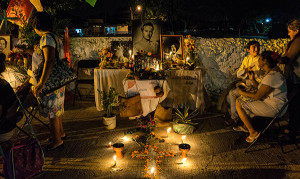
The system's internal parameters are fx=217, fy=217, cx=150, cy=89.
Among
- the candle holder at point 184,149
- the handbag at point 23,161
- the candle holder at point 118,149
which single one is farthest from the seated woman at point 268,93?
the handbag at point 23,161

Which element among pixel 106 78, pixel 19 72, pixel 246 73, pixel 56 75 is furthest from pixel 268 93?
pixel 19 72

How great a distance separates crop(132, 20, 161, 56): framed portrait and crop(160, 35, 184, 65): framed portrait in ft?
0.58

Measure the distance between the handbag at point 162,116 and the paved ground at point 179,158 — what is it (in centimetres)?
21

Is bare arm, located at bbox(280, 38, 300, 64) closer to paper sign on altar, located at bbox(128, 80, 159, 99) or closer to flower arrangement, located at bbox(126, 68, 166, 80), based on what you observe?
flower arrangement, located at bbox(126, 68, 166, 80)

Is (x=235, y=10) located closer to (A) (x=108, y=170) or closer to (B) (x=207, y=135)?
(B) (x=207, y=135)

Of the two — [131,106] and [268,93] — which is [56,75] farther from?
[268,93]

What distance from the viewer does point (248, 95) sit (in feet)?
12.0

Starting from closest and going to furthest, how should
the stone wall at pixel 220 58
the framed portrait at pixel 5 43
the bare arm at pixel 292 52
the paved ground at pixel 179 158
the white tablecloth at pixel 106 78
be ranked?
the paved ground at pixel 179 158 → the bare arm at pixel 292 52 → the white tablecloth at pixel 106 78 → the framed portrait at pixel 5 43 → the stone wall at pixel 220 58

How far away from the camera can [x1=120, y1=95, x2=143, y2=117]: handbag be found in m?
4.31

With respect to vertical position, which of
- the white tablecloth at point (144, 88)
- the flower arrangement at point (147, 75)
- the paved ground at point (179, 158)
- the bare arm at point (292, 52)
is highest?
the bare arm at point (292, 52)

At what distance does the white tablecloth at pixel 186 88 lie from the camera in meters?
5.14

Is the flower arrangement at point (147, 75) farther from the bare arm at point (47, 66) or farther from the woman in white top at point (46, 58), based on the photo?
the bare arm at point (47, 66)

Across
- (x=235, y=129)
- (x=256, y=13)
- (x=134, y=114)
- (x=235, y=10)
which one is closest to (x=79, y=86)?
(x=134, y=114)

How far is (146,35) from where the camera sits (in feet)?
18.9
